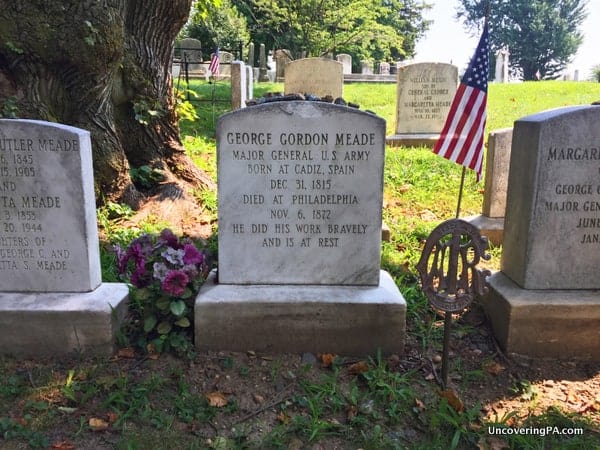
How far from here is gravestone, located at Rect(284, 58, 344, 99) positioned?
1202 centimetres

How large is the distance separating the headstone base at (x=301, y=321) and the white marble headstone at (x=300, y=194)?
0.19 metres

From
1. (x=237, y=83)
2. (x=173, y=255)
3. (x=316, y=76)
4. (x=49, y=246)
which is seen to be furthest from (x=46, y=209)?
(x=316, y=76)

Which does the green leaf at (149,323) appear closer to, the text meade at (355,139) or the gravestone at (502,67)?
the text meade at (355,139)

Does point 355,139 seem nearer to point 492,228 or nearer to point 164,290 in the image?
point 164,290

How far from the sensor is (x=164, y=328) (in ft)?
11.0

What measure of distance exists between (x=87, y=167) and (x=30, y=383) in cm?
137

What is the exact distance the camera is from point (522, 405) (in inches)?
118

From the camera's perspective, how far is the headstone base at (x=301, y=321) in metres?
3.34

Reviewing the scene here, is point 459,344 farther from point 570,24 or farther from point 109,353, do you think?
point 570,24

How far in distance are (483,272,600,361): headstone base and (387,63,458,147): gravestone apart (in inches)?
301

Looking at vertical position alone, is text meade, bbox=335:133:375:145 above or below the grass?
above

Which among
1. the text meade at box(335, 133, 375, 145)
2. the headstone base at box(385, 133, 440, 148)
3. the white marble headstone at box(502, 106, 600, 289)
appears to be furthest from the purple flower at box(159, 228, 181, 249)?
the headstone base at box(385, 133, 440, 148)

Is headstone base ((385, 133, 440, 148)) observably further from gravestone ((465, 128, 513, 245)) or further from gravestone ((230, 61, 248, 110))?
gravestone ((465, 128, 513, 245))

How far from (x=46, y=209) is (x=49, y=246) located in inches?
9.9
